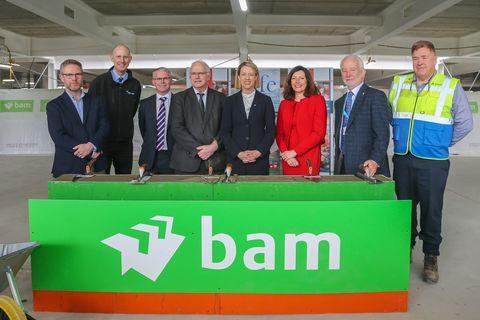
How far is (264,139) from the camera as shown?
291cm

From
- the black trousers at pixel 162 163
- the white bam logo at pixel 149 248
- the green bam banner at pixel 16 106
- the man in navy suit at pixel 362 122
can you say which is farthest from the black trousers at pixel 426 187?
the green bam banner at pixel 16 106

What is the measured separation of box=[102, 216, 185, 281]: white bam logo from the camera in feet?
6.64

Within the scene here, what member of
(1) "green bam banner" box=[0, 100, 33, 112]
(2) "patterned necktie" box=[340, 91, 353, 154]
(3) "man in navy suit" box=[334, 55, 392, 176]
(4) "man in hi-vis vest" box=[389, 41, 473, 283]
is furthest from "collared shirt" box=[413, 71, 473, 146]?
(1) "green bam banner" box=[0, 100, 33, 112]

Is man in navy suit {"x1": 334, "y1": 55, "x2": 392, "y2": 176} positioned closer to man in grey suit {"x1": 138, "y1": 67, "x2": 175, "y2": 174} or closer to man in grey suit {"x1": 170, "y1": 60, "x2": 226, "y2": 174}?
man in grey suit {"x1": 170, "y1": 60, "x2": 226, "y2": 174}

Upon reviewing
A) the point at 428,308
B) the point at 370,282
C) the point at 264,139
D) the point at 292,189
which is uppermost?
the point at 264,139

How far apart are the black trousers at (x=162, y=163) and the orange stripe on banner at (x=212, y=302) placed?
119 centimetres

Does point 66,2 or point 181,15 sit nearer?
point 66,2

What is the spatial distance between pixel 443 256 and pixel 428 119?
1201 mm

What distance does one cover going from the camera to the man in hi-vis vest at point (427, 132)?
2492 mm

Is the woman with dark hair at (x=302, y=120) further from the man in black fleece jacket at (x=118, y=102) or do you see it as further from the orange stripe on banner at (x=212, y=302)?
the man in black fleece jacket at (x=118, y=102)

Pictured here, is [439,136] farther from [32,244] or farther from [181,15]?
[181,15]

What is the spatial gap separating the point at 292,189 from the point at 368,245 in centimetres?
45

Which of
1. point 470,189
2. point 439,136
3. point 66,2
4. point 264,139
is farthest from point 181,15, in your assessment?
point 439,136

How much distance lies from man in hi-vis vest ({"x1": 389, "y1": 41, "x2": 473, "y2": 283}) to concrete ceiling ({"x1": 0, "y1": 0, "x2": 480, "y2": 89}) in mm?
5207
